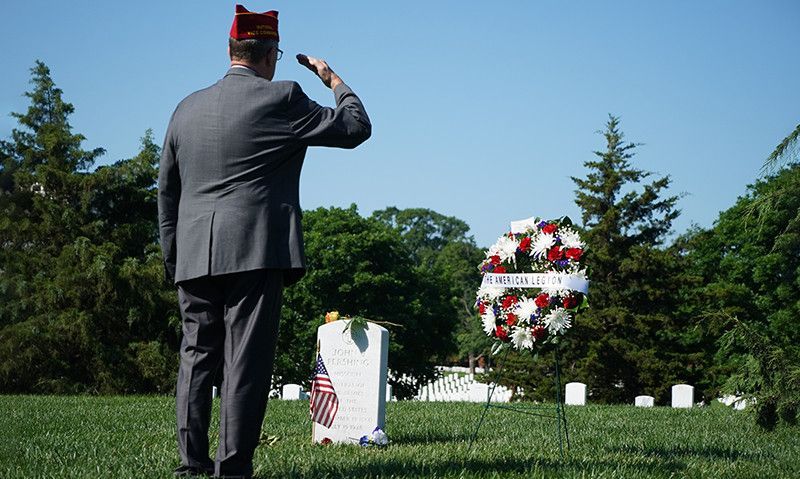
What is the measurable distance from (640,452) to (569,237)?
186 cm

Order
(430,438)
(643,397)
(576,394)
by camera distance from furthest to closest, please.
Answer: (643,397), (576,394), (430,438)

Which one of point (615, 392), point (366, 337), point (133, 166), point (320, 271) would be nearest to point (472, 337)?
point (320, 271)

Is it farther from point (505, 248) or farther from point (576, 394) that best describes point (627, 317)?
point (505, 248)

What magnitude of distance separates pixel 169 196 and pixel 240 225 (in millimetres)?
619

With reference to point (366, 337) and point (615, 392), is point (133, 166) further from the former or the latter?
point (366, 337)

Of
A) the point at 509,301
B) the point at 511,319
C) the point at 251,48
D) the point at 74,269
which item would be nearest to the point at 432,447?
the point at 511,319

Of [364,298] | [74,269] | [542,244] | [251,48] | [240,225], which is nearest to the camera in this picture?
[240,225]

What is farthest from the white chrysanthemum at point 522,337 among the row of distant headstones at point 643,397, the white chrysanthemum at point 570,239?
the row of distant headstones at point 643,397

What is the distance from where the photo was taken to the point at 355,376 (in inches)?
322

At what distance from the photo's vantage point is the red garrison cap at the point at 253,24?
455 cm

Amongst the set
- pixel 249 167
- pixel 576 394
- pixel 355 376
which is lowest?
pixel 576 394

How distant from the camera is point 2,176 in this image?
28.1 meters

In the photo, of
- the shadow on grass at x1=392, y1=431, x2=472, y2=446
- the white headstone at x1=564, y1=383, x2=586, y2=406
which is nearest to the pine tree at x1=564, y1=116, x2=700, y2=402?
the white headstone at x1=564, y1=383, x2=586, y2=406

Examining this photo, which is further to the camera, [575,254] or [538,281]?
[538,281]
